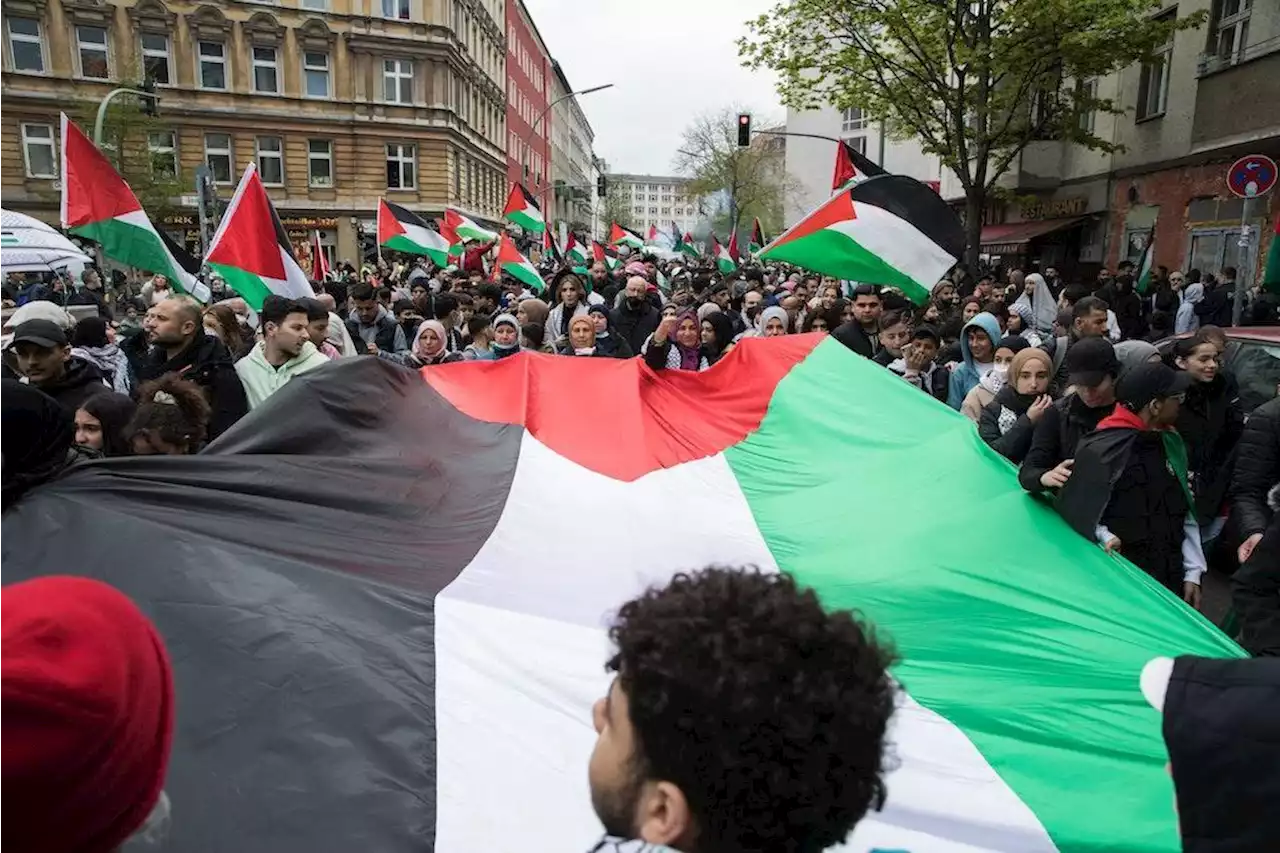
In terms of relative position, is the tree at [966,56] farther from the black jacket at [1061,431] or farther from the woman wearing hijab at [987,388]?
the black jacket at [1061,431]

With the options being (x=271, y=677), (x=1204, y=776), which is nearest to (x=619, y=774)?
(x=1204, y=776)

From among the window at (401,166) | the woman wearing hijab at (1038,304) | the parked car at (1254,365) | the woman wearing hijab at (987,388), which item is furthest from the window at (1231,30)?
the window at (401,166)

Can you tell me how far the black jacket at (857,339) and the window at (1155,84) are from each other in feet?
52.5

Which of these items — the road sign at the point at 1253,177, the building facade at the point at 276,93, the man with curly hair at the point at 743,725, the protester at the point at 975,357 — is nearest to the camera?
the man with curly hair at the point at 743,725

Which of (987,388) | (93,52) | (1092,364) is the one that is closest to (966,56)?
(987,388)

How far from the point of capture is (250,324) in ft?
29.5

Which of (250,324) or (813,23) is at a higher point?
(813,23)

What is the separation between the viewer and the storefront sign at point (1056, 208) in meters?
24.9

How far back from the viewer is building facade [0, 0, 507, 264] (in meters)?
35.8

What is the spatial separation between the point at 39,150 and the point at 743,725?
144ft

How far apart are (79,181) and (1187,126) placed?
2005 centimetres

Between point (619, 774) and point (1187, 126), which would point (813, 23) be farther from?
point (619, 774)

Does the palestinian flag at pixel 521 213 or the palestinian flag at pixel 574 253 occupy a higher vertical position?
the palestinian flag at pixel 521 213

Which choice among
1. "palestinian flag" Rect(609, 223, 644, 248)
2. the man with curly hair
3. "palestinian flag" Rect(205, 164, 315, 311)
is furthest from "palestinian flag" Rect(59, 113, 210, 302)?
"palestinian flag" Rect(609, 223, 644, 248)
